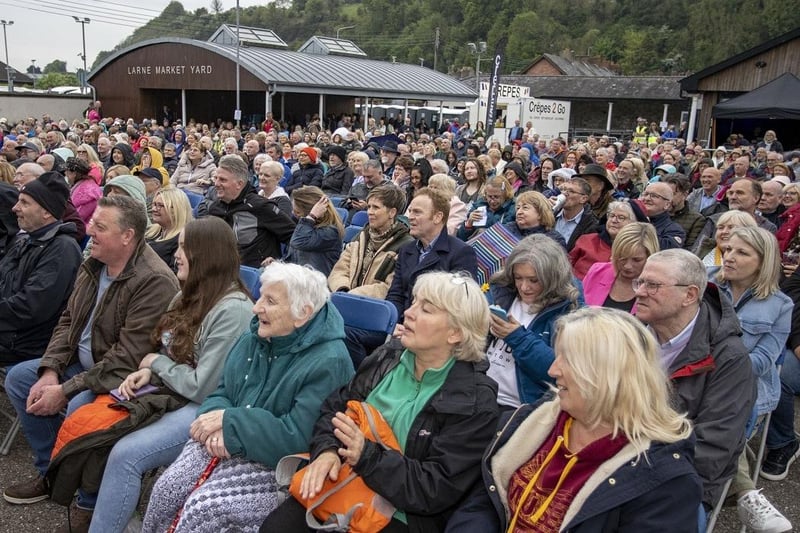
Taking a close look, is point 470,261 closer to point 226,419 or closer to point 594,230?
point 594,230

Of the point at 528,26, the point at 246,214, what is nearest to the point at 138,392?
the point at 246,214

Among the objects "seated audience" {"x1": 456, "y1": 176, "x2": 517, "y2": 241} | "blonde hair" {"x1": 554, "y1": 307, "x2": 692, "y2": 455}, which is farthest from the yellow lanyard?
"seated audience" {"x1": 456, "y1": 176, "x2": 517, "y2": 241}

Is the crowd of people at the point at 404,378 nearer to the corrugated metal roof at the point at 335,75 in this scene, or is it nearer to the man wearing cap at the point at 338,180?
the man wearing cap at the point at 338,180

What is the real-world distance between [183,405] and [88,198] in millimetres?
4088

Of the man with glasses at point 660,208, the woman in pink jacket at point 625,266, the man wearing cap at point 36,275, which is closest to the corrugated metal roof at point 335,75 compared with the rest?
the man with glasses at point 660,208

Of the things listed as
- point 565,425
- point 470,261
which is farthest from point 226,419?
point 470,261

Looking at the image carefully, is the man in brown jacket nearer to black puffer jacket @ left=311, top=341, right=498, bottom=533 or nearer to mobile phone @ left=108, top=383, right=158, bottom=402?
mobile phone @ left=108, top=383, right=158, bottom=402

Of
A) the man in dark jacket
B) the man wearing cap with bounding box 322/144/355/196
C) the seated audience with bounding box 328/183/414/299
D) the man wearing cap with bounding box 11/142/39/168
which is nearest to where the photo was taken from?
the seated audience with bounding box 328/183/414/299

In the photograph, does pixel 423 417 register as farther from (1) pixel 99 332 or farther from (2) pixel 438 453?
(1) pixel 99 332

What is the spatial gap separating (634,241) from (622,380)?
5.97 feet

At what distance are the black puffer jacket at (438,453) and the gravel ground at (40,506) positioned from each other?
1.76 m

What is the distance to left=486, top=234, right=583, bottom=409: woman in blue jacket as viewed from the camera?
290 cm

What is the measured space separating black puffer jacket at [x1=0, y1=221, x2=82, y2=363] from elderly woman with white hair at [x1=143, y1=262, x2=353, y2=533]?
169cm

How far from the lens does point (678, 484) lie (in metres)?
1.91
